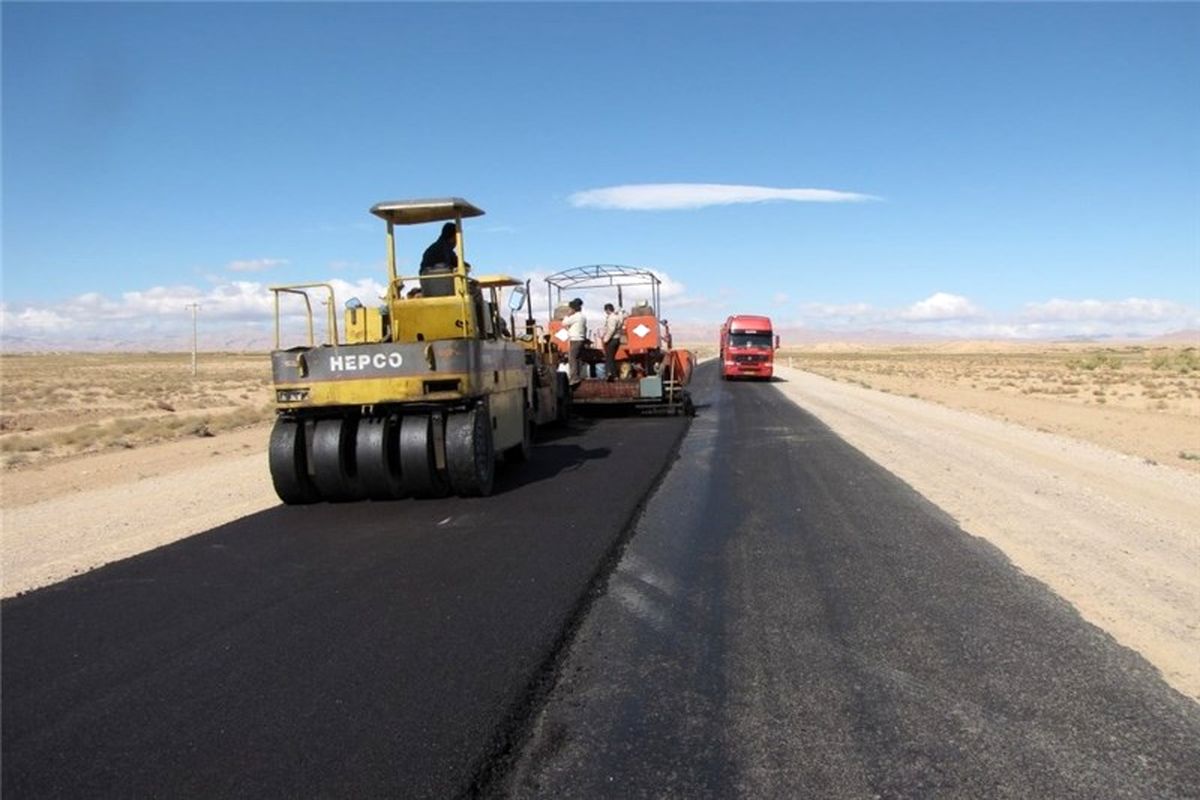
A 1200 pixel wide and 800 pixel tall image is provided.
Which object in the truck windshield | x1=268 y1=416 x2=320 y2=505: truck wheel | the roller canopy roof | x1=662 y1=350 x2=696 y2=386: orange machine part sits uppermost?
the roller canopy roof

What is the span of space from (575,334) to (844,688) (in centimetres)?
1588

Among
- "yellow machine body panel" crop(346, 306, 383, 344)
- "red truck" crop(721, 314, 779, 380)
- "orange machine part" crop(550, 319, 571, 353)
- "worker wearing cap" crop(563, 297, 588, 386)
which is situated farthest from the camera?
"red truck" crop(721, 314, 779, 380)

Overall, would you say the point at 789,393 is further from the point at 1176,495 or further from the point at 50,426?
the point at 50,426

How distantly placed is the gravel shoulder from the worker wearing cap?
576 cm

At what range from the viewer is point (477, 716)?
413 centimetres

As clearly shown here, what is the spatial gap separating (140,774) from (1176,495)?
1142cm

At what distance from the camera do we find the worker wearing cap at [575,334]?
1994 cm

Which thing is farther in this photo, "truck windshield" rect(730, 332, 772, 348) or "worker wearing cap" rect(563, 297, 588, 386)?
"truck windshield" rect(730, 332, 772, 348)

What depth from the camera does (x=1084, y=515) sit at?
9.35 m

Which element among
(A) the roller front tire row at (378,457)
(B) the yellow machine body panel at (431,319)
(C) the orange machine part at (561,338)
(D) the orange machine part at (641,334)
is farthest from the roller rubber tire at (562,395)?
(A) the roller front tire row at (378,457)

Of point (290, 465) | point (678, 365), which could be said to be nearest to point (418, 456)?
point (290, 465)

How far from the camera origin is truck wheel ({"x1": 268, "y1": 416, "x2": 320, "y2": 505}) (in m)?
9.64

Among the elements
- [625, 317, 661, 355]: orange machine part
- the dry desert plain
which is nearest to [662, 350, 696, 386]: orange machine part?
[625, 317, 661, 355]: orange machine part

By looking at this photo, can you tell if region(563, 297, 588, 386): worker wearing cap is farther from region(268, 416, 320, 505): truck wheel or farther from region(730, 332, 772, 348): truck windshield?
region(730, 332, 772, 348): truck windshield
